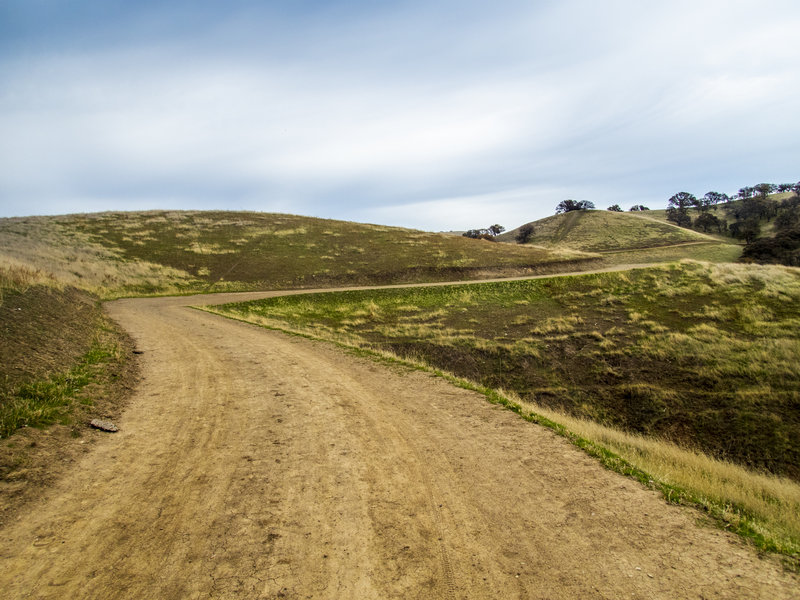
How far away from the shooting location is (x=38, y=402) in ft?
24.1

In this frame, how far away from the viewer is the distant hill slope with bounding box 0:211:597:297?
3825 cm

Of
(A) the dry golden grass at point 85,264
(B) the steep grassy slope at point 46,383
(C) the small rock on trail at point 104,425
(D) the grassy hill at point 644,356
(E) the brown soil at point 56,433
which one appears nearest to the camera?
(E) the brown soil at point 56,433

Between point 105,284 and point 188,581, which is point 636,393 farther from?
point 105,284

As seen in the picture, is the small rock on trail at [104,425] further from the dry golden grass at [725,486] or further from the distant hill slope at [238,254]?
the distant hill slope at [238,254]

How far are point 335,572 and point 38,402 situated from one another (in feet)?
23.5

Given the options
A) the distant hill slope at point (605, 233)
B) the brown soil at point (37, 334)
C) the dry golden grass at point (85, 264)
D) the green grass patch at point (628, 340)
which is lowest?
the green grass patch at point (628, 340)

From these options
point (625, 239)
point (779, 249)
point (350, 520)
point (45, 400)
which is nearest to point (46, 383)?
point (45, 400)

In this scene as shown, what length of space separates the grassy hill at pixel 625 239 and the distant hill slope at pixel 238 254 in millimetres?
18072

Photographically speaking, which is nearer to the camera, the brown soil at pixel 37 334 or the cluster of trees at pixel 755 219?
the brown soil at pixel 37 334

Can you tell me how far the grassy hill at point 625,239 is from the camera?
60.1 m

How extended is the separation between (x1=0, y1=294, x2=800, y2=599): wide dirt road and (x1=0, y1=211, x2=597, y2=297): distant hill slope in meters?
30.5

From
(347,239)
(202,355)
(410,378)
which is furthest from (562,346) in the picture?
(347,239)

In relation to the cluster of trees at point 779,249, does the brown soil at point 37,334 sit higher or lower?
lower

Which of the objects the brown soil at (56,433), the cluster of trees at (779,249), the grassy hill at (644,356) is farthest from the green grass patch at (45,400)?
the cluster of trees at (779,249)
